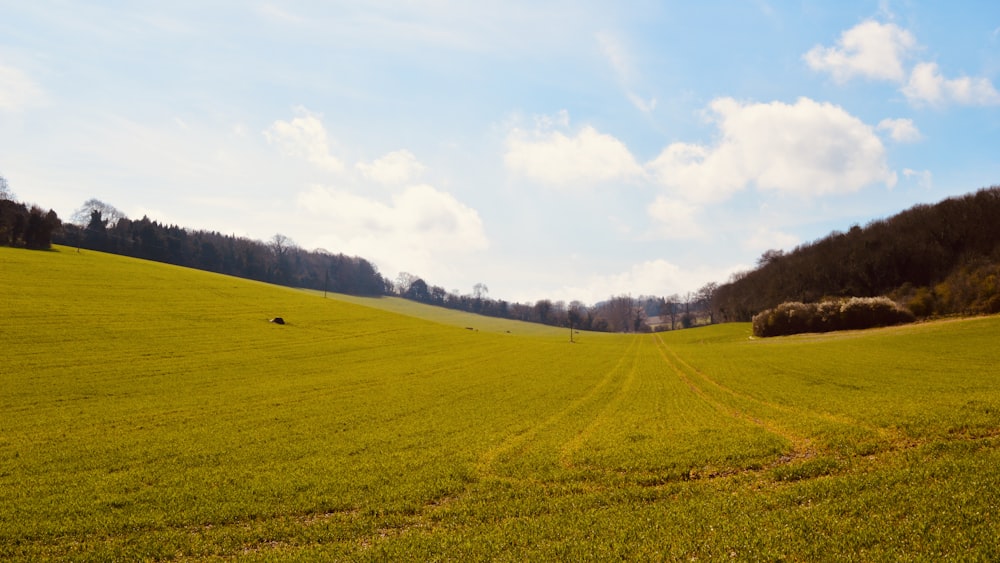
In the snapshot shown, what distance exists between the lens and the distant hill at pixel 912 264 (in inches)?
3174

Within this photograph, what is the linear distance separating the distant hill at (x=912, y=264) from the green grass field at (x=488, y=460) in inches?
1931

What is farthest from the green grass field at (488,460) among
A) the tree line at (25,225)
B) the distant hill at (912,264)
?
the tree line at (25,225)

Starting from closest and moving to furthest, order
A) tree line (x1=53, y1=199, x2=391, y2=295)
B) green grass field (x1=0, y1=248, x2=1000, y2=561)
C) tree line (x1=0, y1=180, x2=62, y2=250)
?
green grass field (x1=0, y1=248, x2=1000, y2=561) → tree line (x1=0, y1=180, x2=62, y2=250) → tree line (x1=53, y1=199, x2=391, y2=295)

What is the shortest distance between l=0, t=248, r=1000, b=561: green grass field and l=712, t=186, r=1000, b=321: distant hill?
1931 inches

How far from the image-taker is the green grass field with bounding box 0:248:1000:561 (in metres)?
11.3

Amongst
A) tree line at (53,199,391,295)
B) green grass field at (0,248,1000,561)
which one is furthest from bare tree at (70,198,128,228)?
green grass field at (0,248,1000,561)

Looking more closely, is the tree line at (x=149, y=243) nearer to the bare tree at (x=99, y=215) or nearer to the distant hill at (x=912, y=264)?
the bare tree at (x=99, y=215)

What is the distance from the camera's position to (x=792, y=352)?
59531 mm

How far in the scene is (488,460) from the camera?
18.7m

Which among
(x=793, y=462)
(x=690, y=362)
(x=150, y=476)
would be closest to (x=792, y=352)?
(x=690, y=362)

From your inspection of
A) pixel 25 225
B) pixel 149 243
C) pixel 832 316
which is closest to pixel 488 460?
pixel 832 316

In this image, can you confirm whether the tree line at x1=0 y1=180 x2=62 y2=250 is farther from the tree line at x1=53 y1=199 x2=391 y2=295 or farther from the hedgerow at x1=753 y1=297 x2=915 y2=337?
the hedgerow at x1=753 y1=297 x2=915 y2=337

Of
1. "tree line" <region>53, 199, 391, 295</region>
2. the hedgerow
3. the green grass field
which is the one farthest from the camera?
"tree line" <region>53, 199, 391, 295</region>

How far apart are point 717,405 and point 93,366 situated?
52149mm
